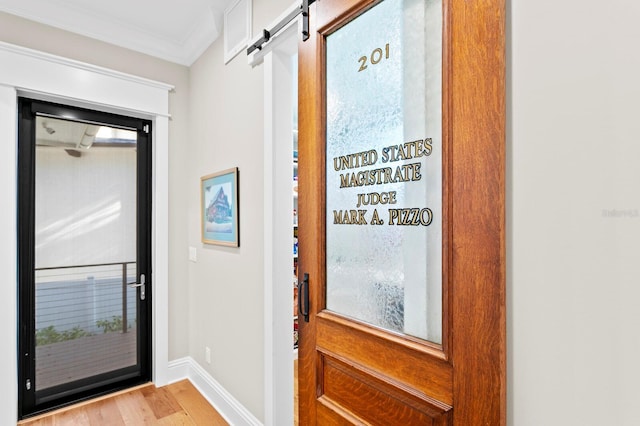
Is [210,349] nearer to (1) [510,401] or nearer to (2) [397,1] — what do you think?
(1) [510,401]

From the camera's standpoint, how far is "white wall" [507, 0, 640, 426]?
0.66 metres

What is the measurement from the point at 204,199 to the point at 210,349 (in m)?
1.15

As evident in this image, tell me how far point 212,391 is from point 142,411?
0.47m

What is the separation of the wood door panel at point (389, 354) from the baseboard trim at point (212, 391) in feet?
3.51

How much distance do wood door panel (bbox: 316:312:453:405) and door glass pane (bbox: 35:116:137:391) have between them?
2.07m

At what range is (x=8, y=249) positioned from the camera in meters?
2.03

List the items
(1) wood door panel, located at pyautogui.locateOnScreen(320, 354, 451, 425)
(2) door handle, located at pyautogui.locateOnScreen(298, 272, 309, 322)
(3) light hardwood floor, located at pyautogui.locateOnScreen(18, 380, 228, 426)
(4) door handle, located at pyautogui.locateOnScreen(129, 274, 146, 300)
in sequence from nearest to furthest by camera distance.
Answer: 1. (1) wood door panel, located at pyautogui.locateOnScreen(320, 354, 451, 425)
2. (2) door handle, located at pyautogui.locateOnScreen(298, 272, 309, 322)
3. (3) light hardwood floor, located at pyautogui.locateOnScreen(18, 380, 228, 426)
4. (4) door handle, located at pyautogui.locateOnScreen(129, 274, 146, 300)

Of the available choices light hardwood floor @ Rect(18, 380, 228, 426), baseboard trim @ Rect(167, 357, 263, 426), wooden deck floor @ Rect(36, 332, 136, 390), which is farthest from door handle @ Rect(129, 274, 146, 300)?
light hardwood floor @ Rect(18, 380, 228, 426)

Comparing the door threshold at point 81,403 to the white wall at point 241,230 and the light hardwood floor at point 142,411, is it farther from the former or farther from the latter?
the white wall at point 241,230

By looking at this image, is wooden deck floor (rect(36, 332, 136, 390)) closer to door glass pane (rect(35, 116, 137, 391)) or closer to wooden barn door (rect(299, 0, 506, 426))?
door glass pane (rect(35, 116, 137, 391))

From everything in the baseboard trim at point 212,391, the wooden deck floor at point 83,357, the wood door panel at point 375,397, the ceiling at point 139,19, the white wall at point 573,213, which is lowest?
the baseboard trim at point 212,391

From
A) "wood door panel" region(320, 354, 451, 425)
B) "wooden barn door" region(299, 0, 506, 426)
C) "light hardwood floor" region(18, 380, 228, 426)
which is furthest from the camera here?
"light hardwood floor" region(18, 380, 228, 426)

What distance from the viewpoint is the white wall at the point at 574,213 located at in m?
0.66

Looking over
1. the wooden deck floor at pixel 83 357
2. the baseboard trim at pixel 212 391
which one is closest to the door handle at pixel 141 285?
the wooden deck floor at pixel 83 357
